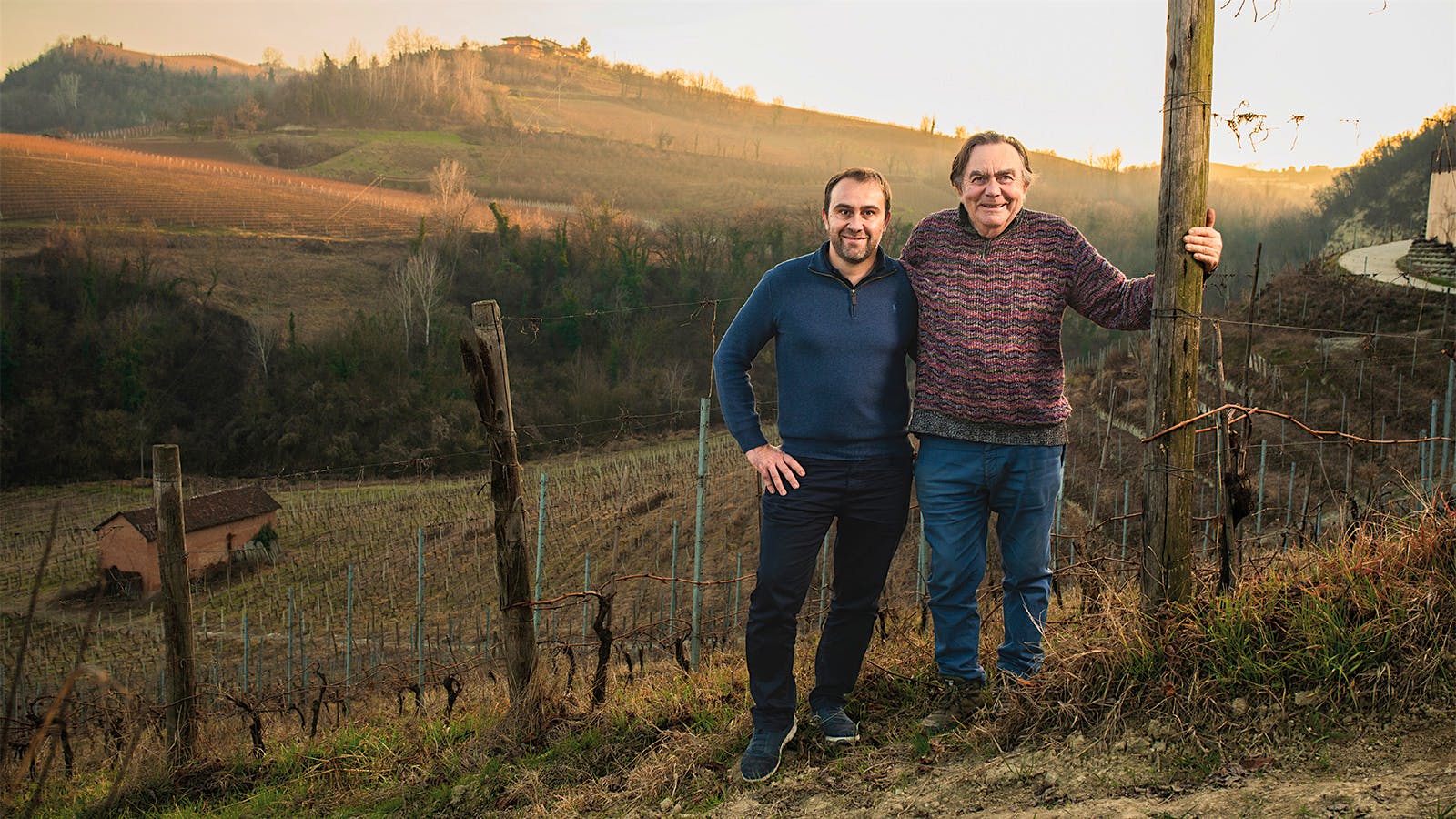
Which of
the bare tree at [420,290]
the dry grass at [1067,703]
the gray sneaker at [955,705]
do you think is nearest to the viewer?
the dry grass at [1067,703]

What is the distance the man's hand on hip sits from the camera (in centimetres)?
337

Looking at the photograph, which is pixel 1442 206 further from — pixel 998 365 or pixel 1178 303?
pixel 998 365

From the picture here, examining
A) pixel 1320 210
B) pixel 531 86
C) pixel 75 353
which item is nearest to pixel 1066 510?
pixel 75 353

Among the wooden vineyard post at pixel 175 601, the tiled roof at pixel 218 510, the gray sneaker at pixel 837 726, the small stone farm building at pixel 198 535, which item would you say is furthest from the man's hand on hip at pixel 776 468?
the tiled roof at pixel 218 510

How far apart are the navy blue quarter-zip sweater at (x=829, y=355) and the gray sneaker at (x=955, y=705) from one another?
89 cm

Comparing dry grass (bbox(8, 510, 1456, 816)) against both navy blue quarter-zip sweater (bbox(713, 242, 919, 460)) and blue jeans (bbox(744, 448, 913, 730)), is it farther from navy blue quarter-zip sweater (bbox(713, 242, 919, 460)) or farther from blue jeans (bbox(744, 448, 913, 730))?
navy blue quarter-zip sweater (bbox(713, 242, 919, 460))

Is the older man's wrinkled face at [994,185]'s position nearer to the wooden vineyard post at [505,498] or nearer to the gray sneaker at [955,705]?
the gray sneaker at [955,705]

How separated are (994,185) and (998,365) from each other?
23.4 inches

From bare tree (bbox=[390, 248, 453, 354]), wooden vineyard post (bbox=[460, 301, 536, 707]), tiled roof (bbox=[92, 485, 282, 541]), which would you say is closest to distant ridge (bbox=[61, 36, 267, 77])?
bare tree (bbox=[390, 248, 453, 354])

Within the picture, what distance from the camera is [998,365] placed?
11.0 feet

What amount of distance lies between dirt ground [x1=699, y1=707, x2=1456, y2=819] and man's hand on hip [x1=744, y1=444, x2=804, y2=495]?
1.01 metres

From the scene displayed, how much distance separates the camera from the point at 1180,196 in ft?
10.5

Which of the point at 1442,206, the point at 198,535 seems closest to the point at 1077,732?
the point at 198,535

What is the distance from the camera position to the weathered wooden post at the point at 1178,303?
316cm
